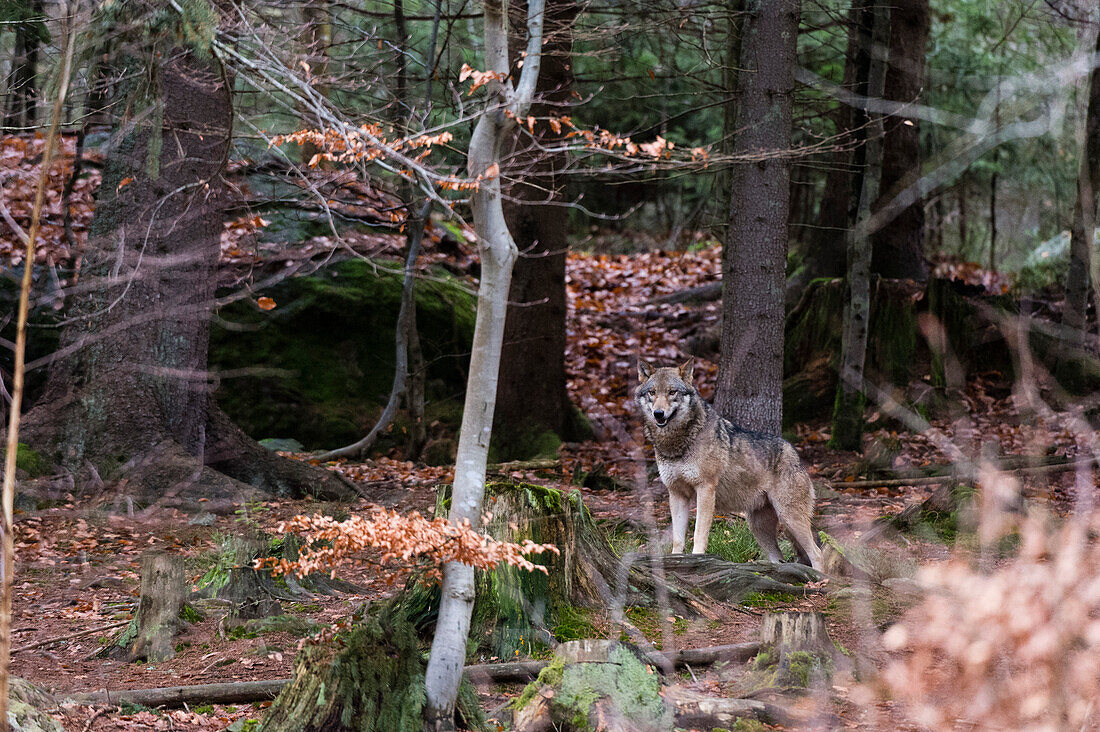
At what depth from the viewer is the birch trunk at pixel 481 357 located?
13.0ft

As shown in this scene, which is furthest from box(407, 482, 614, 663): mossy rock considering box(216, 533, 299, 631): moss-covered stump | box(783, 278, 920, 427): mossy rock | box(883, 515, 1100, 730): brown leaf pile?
box(783, 278, 920, 427): mossy rock

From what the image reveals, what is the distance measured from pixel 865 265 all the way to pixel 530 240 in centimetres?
474

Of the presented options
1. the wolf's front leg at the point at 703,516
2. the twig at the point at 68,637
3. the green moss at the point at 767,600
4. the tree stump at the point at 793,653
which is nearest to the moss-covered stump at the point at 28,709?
the twig at the point at 68,637

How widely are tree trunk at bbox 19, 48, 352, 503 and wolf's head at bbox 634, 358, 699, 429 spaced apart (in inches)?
163

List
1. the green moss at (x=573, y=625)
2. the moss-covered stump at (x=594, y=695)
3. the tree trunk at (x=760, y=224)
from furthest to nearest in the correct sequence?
1. the tree trunk at (x=760, y=224)
2. the green moss at (x=573, y=625)
3. the moss-covered stump at (x=594, y=695)

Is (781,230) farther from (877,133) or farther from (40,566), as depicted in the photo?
(40,566)

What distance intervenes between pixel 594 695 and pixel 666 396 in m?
4.34

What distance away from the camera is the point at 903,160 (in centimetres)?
1470

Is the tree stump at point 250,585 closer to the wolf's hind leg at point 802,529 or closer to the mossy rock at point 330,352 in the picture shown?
the wolf's hind leg at point 802,529

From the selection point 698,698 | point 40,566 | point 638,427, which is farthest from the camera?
point 638,427

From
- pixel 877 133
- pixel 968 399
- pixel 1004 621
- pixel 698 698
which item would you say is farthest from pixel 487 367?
pixel 968 399

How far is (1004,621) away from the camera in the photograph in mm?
3342

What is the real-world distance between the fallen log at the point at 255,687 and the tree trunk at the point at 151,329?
16.0 ft

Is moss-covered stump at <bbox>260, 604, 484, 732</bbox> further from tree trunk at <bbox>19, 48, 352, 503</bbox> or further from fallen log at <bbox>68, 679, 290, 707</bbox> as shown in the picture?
tree trunk at <bbox>19, 48, 352, 503</bbox>
